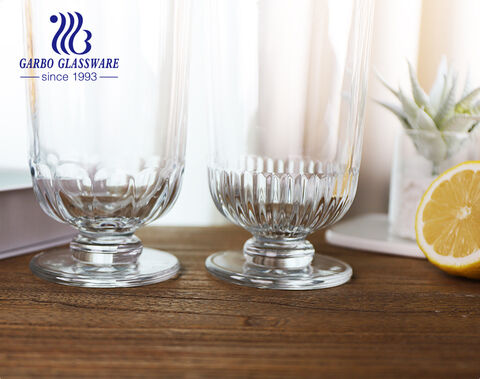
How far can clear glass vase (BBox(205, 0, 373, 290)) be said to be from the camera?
0.52 metres

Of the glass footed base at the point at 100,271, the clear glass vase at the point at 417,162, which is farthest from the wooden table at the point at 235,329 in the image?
the clear glass vase at the point at 417,162

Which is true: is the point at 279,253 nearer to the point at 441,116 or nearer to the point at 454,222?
the point at 454,222

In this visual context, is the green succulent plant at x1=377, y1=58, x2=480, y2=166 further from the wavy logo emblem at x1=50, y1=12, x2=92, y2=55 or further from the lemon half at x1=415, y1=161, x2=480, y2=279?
the wavy logo emblem at x1=50, y1=12, x2=92, y2=55

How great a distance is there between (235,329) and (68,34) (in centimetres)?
28

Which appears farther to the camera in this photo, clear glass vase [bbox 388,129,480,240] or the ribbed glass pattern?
clear glass vase [bbox 388,129,480,240]

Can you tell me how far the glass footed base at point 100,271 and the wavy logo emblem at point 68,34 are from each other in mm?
191

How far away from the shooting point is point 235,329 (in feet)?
1.41

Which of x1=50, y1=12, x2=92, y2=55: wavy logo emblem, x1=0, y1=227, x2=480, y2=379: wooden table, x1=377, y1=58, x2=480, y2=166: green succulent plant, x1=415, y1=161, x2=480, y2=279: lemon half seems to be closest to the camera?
x1=0, y1=227, x2=480, y2=379: wooden table

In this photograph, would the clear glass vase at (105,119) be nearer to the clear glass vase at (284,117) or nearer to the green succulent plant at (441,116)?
the clear glass vase at (284,117)

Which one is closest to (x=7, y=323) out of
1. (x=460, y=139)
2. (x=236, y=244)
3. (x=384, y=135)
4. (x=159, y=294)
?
(x=159, y=294)

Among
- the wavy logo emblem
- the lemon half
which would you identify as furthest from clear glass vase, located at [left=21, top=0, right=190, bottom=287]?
the lemon half

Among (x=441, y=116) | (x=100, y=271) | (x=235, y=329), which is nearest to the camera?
(x=235, y=329)

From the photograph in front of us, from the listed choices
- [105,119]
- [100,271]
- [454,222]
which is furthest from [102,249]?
[454,222]

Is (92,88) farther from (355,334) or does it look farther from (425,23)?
(425,23)
